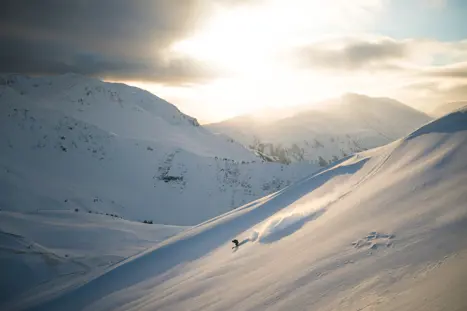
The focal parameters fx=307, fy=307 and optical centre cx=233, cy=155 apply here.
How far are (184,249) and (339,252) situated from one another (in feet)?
18.4

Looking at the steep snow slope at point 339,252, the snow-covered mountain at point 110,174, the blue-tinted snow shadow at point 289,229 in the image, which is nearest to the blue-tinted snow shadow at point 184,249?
the steep snow slope at point 339,252

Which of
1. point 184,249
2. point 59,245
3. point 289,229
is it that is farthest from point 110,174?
point 289,229

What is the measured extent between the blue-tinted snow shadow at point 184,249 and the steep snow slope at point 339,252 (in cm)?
5

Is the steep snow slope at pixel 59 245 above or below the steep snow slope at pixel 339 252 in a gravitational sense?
above

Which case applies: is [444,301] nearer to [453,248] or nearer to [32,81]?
[453,248]

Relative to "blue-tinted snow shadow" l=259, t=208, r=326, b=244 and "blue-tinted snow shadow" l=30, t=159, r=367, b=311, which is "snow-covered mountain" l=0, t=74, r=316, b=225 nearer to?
"blue-tinted snow shadow" l=30, t=159, r=367, b=311

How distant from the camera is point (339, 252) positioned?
498 centimetres

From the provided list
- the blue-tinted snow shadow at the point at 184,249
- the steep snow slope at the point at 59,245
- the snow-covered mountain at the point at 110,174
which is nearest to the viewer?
the blue-tinted snow shadow at the point at 184,249

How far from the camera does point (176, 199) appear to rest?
3175 cm

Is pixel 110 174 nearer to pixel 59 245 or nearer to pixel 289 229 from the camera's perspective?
pixel 59 245

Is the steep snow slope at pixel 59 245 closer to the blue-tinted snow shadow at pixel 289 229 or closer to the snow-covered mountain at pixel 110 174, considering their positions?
the blue-tinted snow shadow at pixel 289 229

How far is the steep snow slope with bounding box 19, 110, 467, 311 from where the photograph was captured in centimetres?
383

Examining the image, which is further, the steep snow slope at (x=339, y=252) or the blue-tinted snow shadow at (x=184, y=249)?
the blue-tinted snow shadow at (x=184, y=249)

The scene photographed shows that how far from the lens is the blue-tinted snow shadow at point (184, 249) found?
827 centimetres
